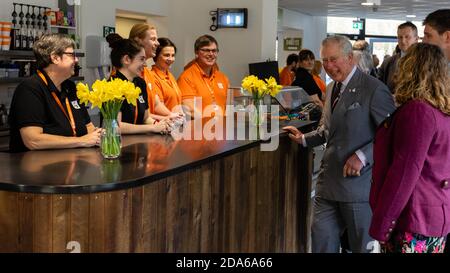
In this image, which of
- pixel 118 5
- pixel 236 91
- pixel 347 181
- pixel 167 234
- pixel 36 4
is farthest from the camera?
pixel 118 5

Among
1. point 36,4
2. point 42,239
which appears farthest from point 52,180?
point 36,4

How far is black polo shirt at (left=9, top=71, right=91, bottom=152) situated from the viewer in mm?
3174

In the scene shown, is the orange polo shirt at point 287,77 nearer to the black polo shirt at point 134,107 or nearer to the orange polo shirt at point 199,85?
the orange polo shirt at point 199,85

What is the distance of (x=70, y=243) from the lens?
93.0 inches

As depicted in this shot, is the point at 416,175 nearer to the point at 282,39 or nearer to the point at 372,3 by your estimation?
the point at 372,3

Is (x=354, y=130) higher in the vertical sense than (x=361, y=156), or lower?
higher

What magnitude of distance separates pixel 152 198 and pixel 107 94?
24.3 inches

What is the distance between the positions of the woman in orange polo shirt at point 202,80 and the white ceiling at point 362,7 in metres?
8.53

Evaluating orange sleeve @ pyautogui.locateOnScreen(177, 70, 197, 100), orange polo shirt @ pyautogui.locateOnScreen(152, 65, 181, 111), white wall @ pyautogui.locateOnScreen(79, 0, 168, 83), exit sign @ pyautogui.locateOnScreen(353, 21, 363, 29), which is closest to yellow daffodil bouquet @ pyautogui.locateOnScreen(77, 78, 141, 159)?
orange polo shirt @ pyautogui.locateOnScreen(152, 65, 181, 111)

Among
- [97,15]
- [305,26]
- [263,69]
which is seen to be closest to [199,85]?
[97,15]

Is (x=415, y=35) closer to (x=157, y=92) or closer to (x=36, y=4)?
(x=157, y=92)

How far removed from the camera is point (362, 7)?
15.3 metres

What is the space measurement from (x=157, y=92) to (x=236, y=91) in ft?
7.44
